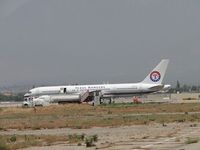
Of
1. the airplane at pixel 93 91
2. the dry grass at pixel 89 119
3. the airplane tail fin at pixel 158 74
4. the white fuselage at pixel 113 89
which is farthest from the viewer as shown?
the airplane tail fin at pixel 158 74

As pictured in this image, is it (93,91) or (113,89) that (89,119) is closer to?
(93,91)

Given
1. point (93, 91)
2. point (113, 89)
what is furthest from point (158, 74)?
point (93, 91)

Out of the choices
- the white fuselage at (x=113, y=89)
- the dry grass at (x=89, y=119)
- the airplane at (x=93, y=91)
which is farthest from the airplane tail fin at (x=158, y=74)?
the dry grass at (x=89, y=119)

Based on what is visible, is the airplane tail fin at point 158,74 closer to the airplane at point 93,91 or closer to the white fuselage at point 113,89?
the airplane at point 93,91

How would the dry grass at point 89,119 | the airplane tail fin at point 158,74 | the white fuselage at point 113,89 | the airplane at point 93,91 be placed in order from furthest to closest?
the airplane tail fin at point 158,74, the white fuselage at point 113,89, the airplane at point 93,91, the dry grass at point 89,119

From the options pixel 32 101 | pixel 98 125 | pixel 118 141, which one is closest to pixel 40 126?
pixel 98 125

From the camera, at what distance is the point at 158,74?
12988cm

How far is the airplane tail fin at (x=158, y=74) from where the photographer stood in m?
129

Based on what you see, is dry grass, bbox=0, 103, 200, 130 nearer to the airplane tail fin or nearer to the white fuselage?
the white fuselage

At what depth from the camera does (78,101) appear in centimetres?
11788

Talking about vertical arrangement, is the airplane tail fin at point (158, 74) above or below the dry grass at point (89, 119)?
above

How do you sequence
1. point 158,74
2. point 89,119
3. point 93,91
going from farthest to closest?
point 158,74
point 93,91
point 89,119

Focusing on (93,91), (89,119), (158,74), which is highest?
(158,74)

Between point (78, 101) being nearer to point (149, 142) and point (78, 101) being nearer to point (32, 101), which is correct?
point (32, 101)
